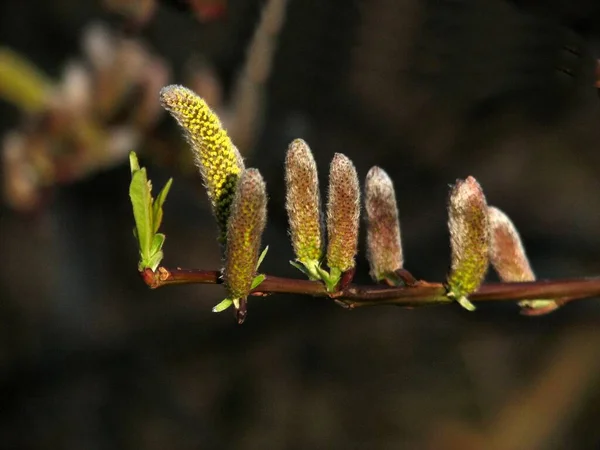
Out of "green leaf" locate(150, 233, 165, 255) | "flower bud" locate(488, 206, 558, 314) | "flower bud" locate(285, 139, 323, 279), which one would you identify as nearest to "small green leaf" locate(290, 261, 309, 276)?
"flower bud" locate(285, 139, 323, 279)

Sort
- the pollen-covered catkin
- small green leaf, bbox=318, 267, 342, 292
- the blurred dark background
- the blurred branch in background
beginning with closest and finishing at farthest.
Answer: the pollen-covered catkin → small green leaf, bbox=318, 267, 342, 292 → the blurred branch in background → the blurred dark background

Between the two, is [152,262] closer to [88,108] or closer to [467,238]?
[467,238]

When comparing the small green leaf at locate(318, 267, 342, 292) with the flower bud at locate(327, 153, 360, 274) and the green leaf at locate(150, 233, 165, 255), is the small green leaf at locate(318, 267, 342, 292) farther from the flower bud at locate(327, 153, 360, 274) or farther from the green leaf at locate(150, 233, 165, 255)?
the green leaf at locate(150, 233, 165, 255)

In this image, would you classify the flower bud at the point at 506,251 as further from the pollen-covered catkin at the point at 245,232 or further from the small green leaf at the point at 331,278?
the pollen-covered catkin at the point at 245,232

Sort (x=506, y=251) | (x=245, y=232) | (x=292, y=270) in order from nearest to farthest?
(x=245, y=232), (x=506, y=251), (x=292, y=270)

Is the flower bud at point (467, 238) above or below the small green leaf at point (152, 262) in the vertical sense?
above

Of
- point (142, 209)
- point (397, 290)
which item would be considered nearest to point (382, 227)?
point (397, 290)

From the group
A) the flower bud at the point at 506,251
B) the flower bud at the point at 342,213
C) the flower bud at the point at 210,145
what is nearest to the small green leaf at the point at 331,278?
the flower bud at the point at 342,213
